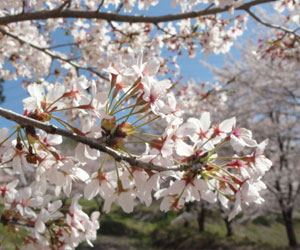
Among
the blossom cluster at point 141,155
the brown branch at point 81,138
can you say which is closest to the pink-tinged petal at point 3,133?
the blossom cluster at point 141,155

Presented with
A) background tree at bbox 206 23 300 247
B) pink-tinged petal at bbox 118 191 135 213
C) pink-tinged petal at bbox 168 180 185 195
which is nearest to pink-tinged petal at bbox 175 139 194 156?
pink-tinged petal at bbox 168 180 185 195

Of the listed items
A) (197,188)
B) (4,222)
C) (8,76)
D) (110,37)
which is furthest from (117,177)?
(8,76)

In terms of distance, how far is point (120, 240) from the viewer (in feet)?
35.4

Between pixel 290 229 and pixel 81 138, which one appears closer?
pixel 81 138

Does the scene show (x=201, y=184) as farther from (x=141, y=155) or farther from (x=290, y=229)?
(x=290, y=229)

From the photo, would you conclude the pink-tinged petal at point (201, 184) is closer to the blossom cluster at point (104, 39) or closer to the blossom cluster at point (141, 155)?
the blossom cluster at point (141, 155)

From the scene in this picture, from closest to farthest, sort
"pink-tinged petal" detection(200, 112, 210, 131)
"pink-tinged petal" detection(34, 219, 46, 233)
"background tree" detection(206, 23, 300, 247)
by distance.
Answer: "pink-tinged petal" detection(200, 112, 210, 131) → "pink-tinged petal" detection(34, 219, 46, 233) → "background tree" detection(206, 23, 300, 247)

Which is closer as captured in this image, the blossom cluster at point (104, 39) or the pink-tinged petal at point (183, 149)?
the pink-tinged petal at point (183, 149)

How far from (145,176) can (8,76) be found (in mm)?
4306

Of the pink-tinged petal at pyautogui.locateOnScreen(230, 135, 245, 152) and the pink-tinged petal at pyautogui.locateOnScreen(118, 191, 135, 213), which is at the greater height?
the pink-tinged petal at pyautogui.locateOnScreen(230, 135, 245, 152)

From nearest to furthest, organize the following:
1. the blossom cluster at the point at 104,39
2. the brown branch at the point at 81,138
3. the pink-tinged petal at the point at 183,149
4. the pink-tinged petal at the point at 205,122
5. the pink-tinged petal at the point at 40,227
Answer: the brown branch at the point at 81,138
the pink-tinged petal at the point at 183,149
the pink-tinged petal at the point at 205,122
the pink-tinged petal at the point at 40,227
the blossom cluster at the point at 104,39

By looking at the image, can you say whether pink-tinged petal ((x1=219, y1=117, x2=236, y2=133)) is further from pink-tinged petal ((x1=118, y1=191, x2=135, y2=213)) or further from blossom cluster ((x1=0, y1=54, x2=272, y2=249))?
pink-tinged petal ((x1=118, y1=191, x2=135, y2=213))

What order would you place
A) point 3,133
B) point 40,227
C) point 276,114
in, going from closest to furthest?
point 3,133
point 40,227
point 276,114

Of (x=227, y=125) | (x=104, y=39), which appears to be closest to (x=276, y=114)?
(x=104, y=39)
